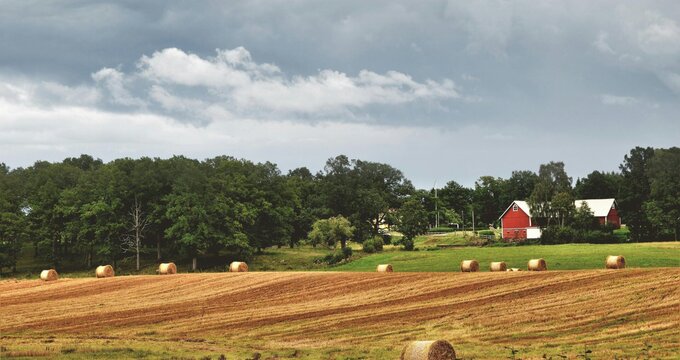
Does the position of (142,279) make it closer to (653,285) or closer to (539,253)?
(653,285)

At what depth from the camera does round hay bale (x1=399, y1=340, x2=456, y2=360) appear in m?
15.7

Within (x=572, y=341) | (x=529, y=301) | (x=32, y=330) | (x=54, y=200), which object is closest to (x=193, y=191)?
(x=54, y=200)

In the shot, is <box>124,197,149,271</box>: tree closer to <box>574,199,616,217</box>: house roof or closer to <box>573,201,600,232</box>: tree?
<box>573,201,600,232</box>: tree

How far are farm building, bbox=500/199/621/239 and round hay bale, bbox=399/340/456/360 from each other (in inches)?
3915

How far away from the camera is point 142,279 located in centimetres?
4119

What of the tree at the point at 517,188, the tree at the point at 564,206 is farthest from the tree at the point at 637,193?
the tree at the point at 517,188

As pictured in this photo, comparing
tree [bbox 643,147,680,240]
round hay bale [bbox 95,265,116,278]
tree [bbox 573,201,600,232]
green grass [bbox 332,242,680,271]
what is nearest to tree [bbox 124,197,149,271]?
green grass [bbox 332,242,680,271]

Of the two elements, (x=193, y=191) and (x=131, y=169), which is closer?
(x=193, y=191)

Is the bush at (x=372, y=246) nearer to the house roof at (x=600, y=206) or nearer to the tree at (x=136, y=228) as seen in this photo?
the tree at (x=136, y=228)

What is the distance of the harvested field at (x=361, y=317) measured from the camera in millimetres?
19641

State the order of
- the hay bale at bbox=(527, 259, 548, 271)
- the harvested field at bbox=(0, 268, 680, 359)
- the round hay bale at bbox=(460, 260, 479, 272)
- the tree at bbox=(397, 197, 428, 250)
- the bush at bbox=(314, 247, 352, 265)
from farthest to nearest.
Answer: the tree at bbox=(397, 197, 428, 250) < the bush at bbox=(314, 247, 352, 265) < the round hay bale at bbox=(460, 260, 479, 272) < the hay bale at bbox=(527, 259, 548, 271) < the harvested field at bbox=(0, 268, 680, 359)

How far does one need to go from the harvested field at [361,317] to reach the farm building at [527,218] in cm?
8336

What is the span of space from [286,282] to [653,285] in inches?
696

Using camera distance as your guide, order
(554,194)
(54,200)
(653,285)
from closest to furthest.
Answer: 1. (653,285)
2. (54,200)
3. (554,194)
